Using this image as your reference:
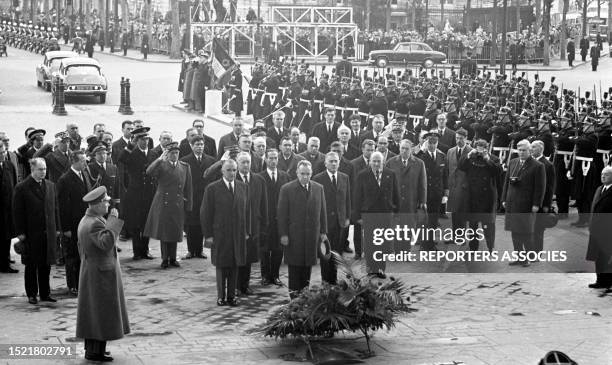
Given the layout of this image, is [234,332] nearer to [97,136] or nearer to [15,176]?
[15,176]

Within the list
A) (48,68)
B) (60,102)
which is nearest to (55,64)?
(48,68)

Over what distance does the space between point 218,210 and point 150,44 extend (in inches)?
2205

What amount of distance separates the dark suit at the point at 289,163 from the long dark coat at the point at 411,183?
4.27 feet

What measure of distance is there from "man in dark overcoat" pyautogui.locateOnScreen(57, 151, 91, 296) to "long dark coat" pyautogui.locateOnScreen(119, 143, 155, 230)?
2.27 meters

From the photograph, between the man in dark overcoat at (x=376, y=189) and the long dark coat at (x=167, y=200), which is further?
the long dark coat at (x=167, y=200)

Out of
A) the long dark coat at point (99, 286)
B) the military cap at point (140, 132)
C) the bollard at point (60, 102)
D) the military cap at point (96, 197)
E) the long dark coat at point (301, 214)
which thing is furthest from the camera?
the bollard at point (60, 102)

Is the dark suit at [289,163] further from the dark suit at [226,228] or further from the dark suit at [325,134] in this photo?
the dark suit at [325,134]

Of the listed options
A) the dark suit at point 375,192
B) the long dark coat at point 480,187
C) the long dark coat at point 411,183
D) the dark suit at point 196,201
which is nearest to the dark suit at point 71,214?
the dark suit at point 196,201

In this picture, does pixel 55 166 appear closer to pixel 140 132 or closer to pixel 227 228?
pixel 140 132

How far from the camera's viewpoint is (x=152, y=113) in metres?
35.3

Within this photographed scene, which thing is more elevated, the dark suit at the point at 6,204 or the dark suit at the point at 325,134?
the dark suit at the point at 325,134

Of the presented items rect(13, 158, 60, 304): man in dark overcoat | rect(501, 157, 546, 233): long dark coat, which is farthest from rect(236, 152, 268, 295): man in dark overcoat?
rect(501, 157, 546, 233): long dark coat

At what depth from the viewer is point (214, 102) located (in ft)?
112

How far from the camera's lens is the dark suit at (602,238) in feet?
45.1
